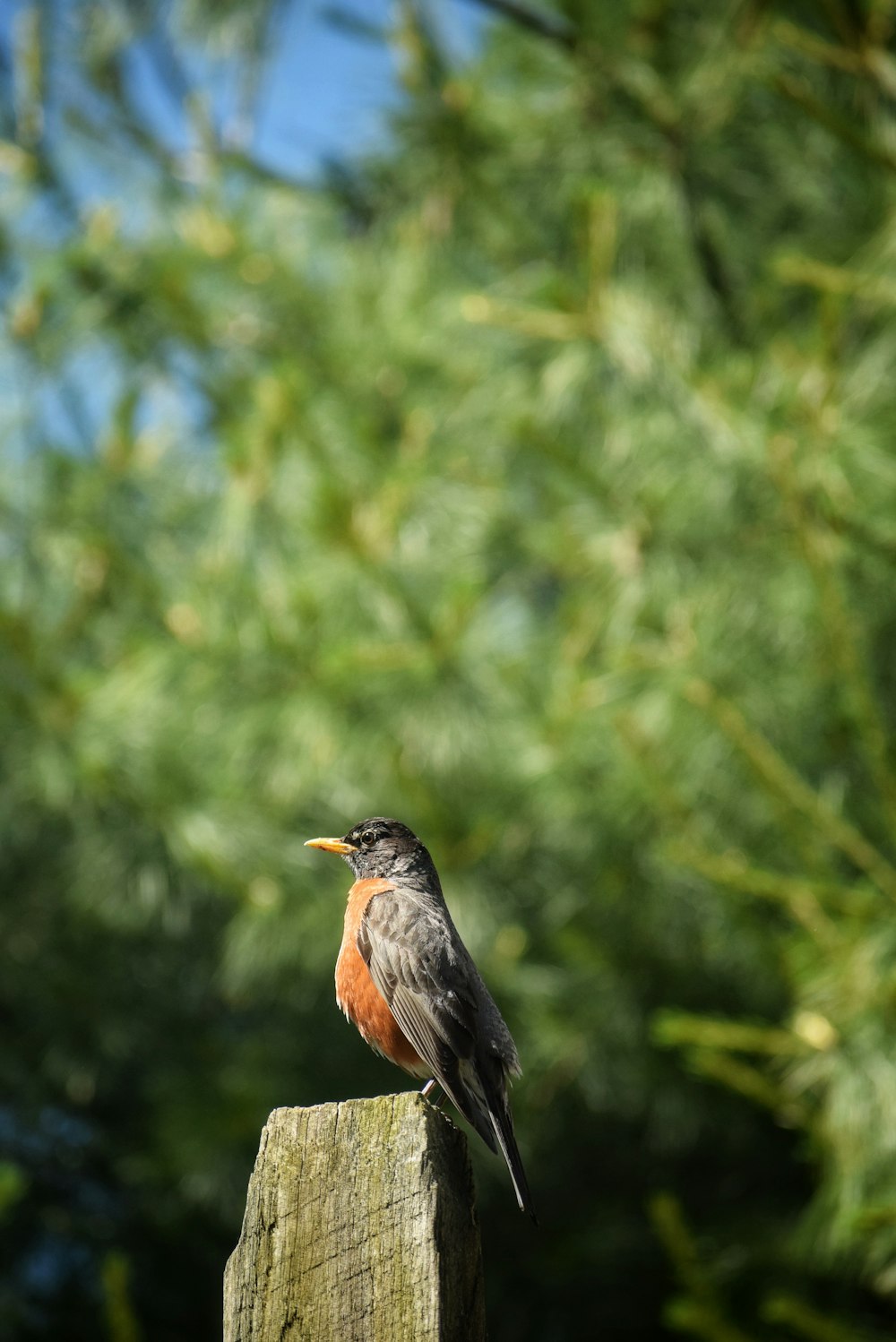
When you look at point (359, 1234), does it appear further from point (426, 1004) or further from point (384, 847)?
point (384, 847)

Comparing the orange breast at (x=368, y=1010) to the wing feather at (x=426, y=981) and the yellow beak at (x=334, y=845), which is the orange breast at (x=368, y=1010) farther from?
the yellow beak at (x=334, y=845)

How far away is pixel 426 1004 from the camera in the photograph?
94.9 inches

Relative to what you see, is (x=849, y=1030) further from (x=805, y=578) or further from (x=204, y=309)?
(x=204, y=309)

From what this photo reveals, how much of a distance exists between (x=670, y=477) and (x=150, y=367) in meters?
2.28

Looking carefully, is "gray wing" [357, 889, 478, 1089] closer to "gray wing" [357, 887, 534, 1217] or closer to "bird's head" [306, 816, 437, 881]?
"gray wing" [357, 887, 534, 1217]

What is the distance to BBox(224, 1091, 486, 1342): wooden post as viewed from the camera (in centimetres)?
133

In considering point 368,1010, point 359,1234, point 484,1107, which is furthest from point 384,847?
point 359,1234

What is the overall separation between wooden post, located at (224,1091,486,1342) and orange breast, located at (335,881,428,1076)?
97cm

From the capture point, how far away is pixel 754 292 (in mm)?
4660

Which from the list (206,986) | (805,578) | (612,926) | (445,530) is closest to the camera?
(805,578)

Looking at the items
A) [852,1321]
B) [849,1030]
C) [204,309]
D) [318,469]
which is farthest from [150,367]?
[852,1321]

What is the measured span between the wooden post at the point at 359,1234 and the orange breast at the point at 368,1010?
38.1 inches

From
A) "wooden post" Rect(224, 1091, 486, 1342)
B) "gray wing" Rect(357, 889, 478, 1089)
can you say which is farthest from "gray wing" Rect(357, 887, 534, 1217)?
"wooden post" Rect(224, 1091, 486, 1342)

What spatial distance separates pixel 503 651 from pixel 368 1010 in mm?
1869
